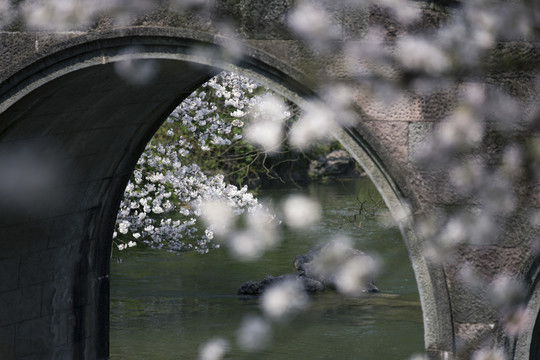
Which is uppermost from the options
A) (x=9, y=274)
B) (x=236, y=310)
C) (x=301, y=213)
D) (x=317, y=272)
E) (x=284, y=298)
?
(x=301, y=213)

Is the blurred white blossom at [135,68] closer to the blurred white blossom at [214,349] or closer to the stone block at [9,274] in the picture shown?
the stone block at [9,274]

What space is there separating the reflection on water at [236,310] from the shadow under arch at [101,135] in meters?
2.75

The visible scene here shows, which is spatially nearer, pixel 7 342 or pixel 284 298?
pixel 7 342

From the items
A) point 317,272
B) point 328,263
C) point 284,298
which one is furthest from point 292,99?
point 328,263

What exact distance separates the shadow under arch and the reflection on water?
9.03 feet

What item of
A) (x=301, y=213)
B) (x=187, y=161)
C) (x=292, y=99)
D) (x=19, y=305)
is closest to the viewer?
(x=292, y=99)

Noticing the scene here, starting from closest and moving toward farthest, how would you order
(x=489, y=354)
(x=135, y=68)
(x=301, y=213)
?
(x=489, y=354) < (x=135, y=68) < (x=301, y=213)

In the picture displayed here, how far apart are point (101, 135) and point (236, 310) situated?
6.03 m

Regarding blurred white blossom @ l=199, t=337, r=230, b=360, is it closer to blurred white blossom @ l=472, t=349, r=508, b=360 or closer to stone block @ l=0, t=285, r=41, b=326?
stone block @ l=0, t=285, r=41, b=326

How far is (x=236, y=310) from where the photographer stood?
37.8 feet

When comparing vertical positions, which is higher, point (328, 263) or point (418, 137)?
point (328, 263)

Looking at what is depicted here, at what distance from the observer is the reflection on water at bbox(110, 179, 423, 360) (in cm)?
960

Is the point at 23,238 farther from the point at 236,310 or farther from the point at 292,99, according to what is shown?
the point at 236,310

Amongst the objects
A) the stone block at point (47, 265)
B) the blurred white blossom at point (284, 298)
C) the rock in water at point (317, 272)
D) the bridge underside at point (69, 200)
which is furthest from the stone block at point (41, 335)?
the rock in water at point (317, 272)
